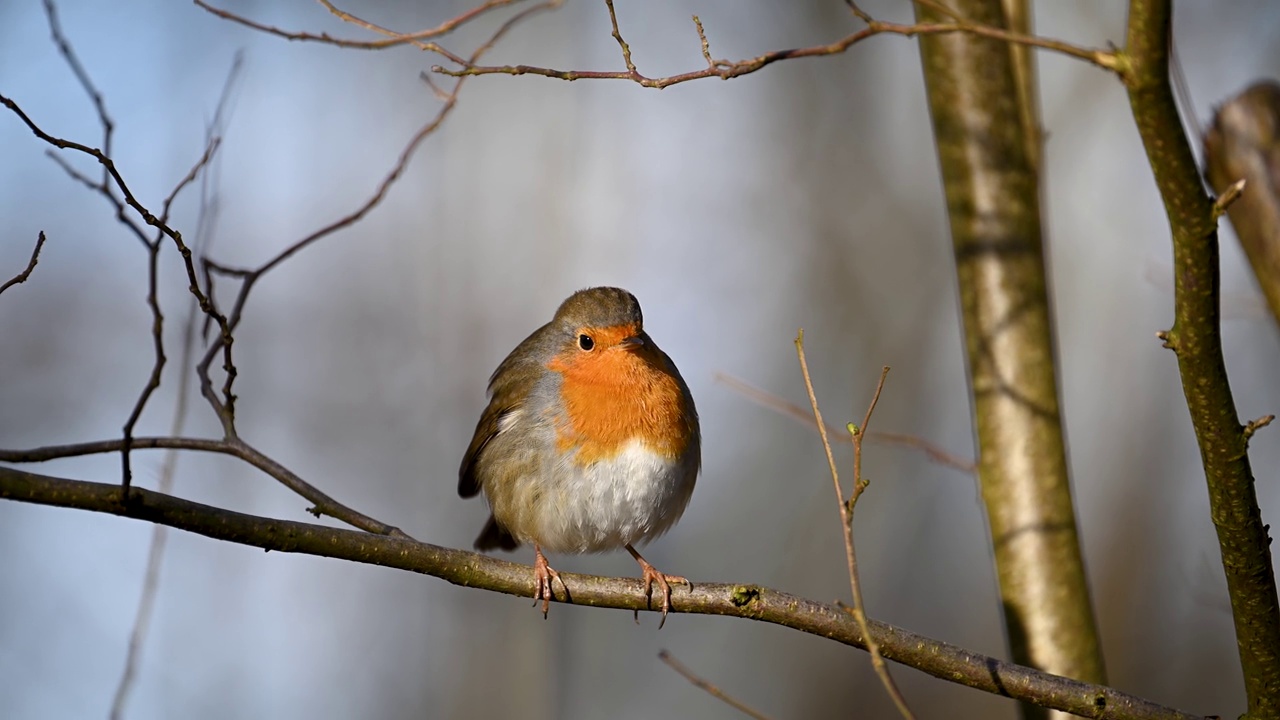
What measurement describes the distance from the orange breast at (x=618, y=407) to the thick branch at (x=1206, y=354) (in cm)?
187

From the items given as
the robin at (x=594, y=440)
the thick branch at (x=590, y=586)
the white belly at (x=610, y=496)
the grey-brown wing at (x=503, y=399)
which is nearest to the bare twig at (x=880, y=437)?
the robin at (x=594, y=440)

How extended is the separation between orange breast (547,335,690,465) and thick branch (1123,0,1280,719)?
1868 millimetres

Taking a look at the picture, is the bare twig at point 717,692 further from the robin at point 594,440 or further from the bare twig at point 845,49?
the bare twig at point 845,49

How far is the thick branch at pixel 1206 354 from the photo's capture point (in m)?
1.75

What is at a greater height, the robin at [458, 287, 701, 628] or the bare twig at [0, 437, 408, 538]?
the robin at [458, 287, 701, 628]

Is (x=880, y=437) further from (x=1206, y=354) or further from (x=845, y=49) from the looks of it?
(x=845, y=49)

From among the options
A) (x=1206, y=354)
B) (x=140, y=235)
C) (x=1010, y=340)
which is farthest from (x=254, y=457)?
(x=1010, y=340)

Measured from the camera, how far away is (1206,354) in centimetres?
188

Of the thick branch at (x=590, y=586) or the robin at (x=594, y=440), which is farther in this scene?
the robin at (x=594, y=440)

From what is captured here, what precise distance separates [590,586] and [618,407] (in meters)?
0.88

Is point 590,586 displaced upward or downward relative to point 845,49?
downward

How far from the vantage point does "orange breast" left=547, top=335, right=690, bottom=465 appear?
3.55 metres

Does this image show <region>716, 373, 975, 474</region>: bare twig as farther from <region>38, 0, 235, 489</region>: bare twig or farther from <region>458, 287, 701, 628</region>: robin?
<region>38, 0, 235, 489</region>: bare twig

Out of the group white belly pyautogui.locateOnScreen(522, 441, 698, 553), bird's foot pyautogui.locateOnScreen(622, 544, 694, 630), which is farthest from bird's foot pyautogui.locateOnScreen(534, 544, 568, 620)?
white belly pyautogui.locateOnScreen(522, 441, 698, 553)
